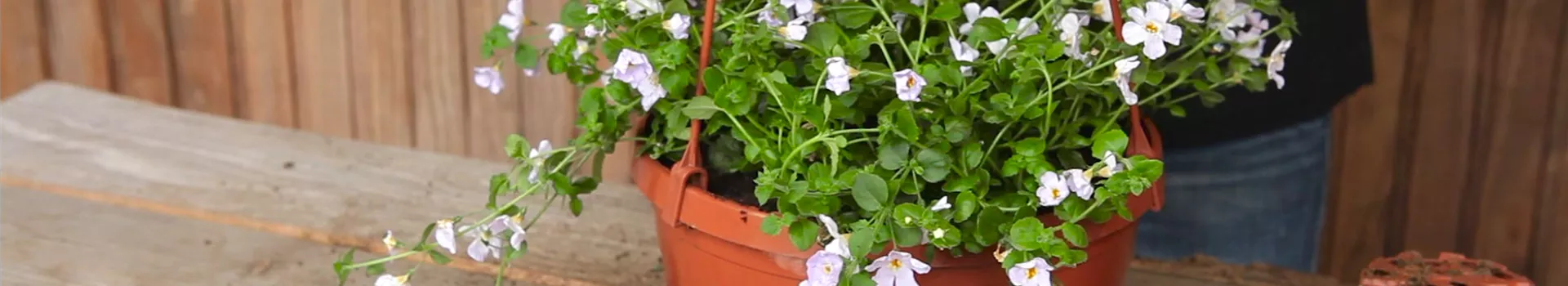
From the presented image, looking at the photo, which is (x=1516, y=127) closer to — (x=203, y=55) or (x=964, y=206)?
(x=964, y=206)

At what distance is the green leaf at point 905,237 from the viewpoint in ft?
1.80

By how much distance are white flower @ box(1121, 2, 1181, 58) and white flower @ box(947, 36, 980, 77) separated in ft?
0.22

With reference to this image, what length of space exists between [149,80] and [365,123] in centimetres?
36

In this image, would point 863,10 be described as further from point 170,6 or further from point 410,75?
point 170,6

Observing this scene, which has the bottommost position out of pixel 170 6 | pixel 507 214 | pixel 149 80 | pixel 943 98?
pixel 149 80

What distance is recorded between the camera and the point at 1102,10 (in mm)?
642

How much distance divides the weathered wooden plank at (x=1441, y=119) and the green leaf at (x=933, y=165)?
1.11 m

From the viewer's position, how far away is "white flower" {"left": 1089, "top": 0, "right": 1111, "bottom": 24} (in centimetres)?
63

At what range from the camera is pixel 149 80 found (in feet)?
6.05

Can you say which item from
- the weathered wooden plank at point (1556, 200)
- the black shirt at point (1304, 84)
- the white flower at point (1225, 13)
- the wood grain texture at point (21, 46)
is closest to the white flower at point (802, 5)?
the white flower at point (1225, 13)

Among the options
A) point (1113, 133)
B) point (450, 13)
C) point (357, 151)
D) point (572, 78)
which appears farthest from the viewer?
point (450, 13)

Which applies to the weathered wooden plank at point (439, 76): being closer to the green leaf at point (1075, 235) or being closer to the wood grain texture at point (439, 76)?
the wood grain texture at point (439, 76)

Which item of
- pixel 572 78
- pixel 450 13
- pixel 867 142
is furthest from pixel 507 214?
pixel 450 13

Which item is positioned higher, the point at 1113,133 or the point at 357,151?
the point at 1113,133
